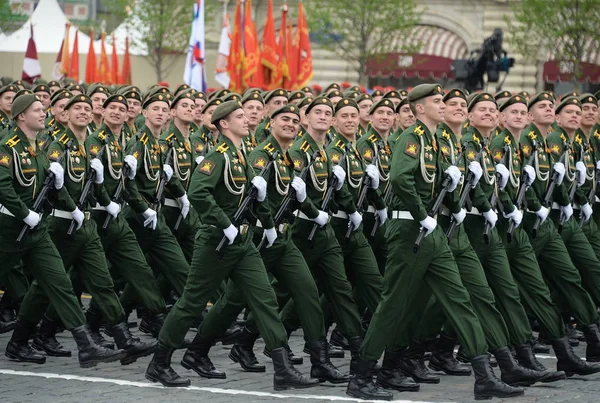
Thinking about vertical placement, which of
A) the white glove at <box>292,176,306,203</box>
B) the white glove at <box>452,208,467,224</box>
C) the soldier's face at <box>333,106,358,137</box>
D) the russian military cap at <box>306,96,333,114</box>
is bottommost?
the white glove at <box>452,208,467,224</box>

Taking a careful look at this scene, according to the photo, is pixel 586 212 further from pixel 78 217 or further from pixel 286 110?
pixel 78 217

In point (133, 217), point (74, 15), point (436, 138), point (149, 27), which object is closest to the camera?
point (436, 138)

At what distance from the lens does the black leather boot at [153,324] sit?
10.2m

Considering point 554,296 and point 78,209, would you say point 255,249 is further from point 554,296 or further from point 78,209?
point 554,296

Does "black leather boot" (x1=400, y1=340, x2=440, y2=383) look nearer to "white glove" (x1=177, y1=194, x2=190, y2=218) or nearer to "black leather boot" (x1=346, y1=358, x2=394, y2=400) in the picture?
"black leather boot" (x1=346, y1=358, x2=394, y2=400)

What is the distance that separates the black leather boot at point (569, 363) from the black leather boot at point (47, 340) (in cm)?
345

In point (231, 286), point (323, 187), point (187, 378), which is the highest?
point (323, 187)

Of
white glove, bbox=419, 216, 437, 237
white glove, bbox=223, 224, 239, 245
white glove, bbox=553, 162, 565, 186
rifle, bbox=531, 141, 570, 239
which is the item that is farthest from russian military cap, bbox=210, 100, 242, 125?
white glove, bbox=553, 162, 565, 186

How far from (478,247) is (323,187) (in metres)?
1.21

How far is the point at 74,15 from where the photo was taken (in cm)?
5331

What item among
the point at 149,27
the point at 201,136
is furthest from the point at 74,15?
the point at 201,136

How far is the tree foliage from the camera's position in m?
36.7

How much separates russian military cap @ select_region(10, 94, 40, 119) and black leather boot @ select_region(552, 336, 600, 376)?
12.8 feet

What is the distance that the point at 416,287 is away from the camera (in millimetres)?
8469
